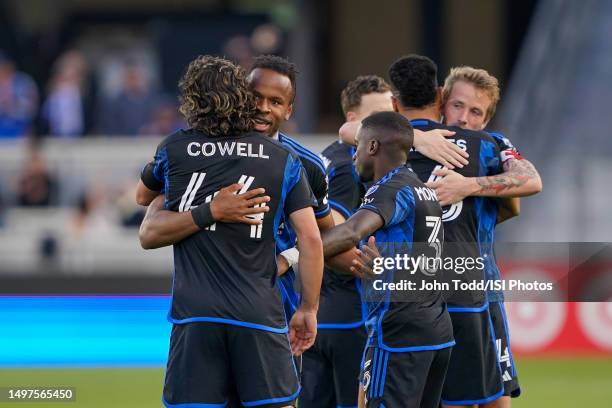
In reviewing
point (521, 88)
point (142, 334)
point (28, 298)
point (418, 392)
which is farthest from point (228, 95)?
point (521, 88)

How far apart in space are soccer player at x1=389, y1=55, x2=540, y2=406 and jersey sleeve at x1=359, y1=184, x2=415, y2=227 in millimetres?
588

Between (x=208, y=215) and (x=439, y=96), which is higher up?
(x=439, y=96)

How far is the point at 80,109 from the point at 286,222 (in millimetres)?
10543

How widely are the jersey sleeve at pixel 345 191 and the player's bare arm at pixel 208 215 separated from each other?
1413mm

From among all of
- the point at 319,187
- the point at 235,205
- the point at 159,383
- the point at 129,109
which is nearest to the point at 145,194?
the point at 235,205

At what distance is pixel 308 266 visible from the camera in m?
5.48

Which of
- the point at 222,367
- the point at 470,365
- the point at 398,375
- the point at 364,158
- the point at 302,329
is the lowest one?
the point at 470,365

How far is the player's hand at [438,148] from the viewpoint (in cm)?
612

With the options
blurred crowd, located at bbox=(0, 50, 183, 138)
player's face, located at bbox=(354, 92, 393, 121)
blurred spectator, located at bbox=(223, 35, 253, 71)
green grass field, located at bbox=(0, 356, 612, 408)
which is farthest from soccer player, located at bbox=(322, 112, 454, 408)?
blurred crowd, located at bbox=(0, 50, 183, 138)

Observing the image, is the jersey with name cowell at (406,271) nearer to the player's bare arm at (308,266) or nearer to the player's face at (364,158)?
the player's face at (364,158)

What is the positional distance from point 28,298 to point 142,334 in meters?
1.99

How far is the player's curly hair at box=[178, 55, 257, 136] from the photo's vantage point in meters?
5.33

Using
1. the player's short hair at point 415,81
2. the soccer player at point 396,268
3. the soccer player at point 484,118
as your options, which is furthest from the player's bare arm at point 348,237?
the soccer player at point 484,118

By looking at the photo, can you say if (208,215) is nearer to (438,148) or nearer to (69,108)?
(438,148)
